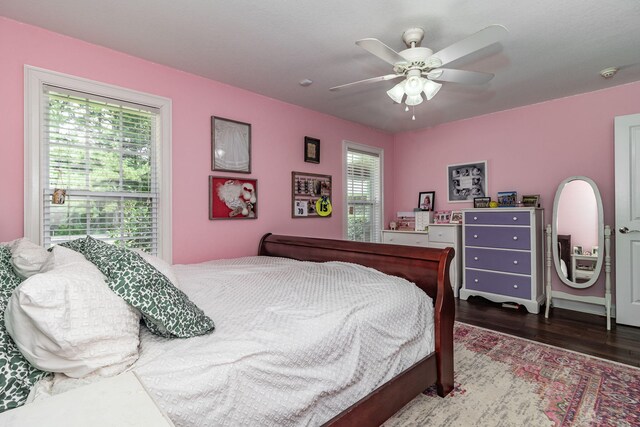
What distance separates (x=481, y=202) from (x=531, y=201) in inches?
21.6

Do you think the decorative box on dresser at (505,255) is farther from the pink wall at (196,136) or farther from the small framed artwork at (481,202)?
the pink wall at (196,136)

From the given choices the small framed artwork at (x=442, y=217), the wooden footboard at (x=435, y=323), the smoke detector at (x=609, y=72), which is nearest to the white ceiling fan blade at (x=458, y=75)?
the wooden footboard at (x=435, y=323)

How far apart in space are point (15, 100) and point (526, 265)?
4784mm

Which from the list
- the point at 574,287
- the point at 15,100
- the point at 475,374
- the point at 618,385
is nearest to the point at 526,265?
the point at 574,287

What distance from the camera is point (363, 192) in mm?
4918

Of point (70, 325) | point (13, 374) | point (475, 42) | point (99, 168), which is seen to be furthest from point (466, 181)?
point (13, 374)

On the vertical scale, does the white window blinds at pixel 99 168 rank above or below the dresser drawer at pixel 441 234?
above

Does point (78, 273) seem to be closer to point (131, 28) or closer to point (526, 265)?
point (131, 28)

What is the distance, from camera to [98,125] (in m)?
2.58

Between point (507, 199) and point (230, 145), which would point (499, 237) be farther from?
point (230, 145)

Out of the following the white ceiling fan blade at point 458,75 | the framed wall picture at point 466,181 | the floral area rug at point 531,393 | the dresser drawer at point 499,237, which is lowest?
the floral area rug at point 531,393

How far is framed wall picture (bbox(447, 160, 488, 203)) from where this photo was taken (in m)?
4.38

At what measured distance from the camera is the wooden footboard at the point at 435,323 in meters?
1.53

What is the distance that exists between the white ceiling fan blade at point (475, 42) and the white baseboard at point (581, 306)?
3157 millimetres
